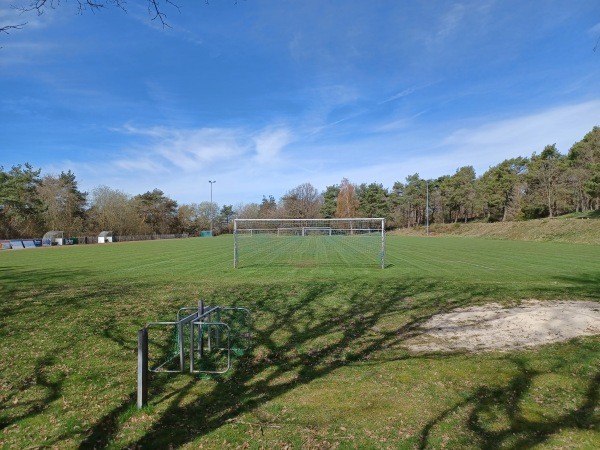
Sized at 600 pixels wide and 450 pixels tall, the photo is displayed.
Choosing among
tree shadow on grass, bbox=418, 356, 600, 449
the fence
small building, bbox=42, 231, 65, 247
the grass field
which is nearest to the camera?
tree shadow on grass, bbox=418, 356, 600, 449

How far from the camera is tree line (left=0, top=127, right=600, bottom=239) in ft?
174

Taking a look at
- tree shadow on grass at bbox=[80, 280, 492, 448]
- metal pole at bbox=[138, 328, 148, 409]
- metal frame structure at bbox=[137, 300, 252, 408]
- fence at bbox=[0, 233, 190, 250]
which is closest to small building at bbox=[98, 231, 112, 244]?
fence at bbox=[0, 233, 190, 250]

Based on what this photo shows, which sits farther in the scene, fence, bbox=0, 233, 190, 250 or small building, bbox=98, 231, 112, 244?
small building, bbox=98, 231, 112, 244

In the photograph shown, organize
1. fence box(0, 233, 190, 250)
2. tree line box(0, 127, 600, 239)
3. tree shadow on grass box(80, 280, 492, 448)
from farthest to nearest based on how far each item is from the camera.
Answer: tree line box(0, 127, 600, 239)
fence box(0, 233, 190, 250)
tree shadow on grass box(80, 280, 492, 448)

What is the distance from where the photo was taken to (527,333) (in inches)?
261

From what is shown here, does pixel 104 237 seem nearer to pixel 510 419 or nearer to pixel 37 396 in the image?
pixel 37 396

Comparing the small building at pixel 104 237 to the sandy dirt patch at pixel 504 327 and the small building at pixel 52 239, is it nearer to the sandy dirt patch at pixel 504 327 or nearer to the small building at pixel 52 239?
the small building at pixel 52 239

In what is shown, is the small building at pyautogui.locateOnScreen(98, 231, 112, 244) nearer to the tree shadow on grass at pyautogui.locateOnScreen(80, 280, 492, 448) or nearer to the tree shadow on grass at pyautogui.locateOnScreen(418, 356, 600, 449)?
the tree shadow on grass at pyautogui.locateOnScreen(80, 280, 492, 448)

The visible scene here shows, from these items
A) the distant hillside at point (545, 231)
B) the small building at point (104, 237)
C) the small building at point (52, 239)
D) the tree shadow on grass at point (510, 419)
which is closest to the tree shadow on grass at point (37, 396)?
the tree shadow on grass at point (510, 419)

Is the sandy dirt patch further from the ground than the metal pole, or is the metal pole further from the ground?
the metal pole

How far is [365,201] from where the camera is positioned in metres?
87.2

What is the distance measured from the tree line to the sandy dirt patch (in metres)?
54.1

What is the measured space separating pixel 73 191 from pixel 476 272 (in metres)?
62.2

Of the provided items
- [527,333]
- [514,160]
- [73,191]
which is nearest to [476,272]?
[527,333]
